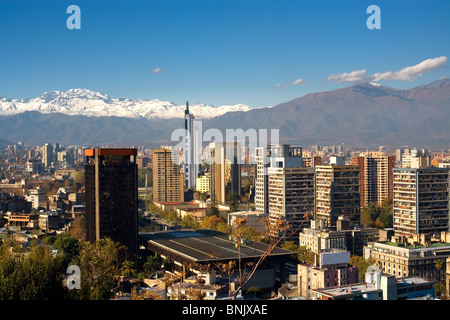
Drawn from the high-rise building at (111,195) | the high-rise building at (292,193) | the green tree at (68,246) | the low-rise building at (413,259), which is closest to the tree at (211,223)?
the high-rise building at (292,193)

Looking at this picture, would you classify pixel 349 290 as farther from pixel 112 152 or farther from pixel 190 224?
pixel 190 224

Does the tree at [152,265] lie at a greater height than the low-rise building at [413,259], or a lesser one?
lesser

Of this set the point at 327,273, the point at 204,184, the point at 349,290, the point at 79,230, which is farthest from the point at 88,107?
the point at 349,290

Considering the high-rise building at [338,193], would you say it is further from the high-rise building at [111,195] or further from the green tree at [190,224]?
the high-rise building at [111,195]

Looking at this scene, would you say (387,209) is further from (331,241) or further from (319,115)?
(319,115)

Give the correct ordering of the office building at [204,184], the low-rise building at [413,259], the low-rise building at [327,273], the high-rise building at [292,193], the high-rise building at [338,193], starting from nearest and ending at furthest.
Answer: the low-rise building at [327,273]
the low-rise building at [413,259]
the high-rise building at [338,193]
the high-rise building at [292,193]
the office building at [204,184]
